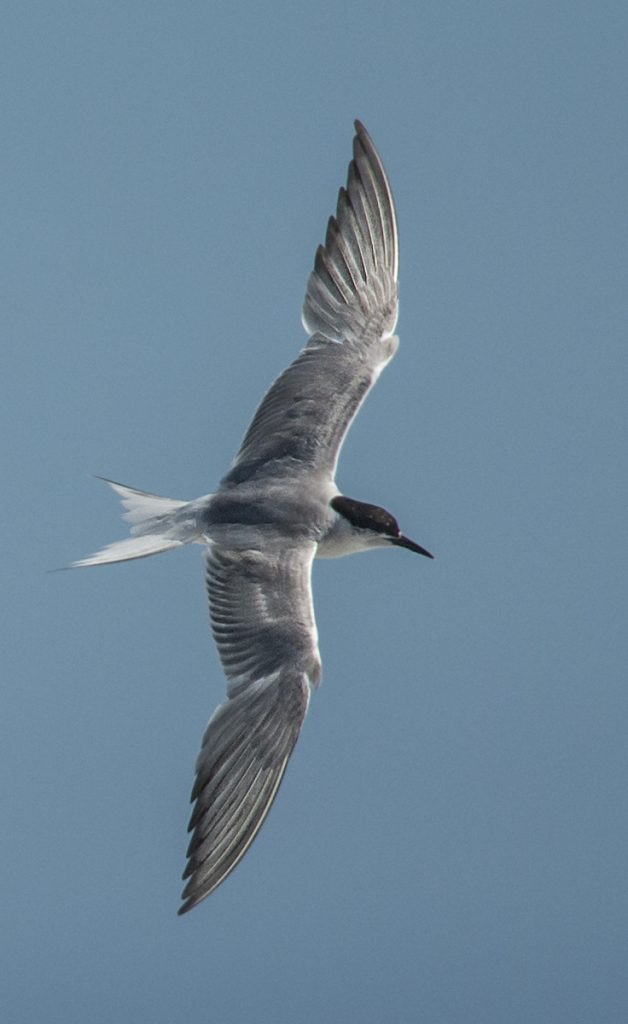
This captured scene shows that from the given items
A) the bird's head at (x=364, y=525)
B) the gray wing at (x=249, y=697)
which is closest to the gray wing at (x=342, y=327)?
the bird's head at (x=364, y=525)

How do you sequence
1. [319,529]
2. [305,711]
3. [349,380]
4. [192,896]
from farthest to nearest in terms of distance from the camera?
[349,380] → [319,529] → [305,711] → [192,896]

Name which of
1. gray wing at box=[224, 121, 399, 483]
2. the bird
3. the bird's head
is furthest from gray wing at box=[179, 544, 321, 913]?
gray wing at box=[224, 121, 399, 483]

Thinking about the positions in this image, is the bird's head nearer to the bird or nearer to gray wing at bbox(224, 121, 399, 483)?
the bird

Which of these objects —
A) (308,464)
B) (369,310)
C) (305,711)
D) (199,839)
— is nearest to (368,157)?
(369,310)

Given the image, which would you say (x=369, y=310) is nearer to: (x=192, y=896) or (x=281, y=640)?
(x=281, y=640)

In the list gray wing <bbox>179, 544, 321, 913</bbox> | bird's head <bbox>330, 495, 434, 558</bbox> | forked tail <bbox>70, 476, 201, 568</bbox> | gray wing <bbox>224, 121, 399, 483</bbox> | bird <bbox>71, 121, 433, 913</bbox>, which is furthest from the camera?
gray wing <bbox>224, 121, 399, 483</bbox>

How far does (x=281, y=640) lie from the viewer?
701 centimetres

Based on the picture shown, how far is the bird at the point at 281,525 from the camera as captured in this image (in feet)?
21.8

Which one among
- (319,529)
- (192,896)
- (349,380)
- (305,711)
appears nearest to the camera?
(192,896)

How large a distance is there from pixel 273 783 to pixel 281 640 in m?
0.61

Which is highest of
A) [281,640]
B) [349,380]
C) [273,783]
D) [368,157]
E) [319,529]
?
[368,157]

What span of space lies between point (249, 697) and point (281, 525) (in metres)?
0.81

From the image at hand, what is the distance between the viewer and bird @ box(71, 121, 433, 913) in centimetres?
664

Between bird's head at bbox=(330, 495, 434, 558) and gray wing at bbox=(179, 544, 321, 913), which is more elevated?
bird's head at bbox=(330, 495, 434, 558)
